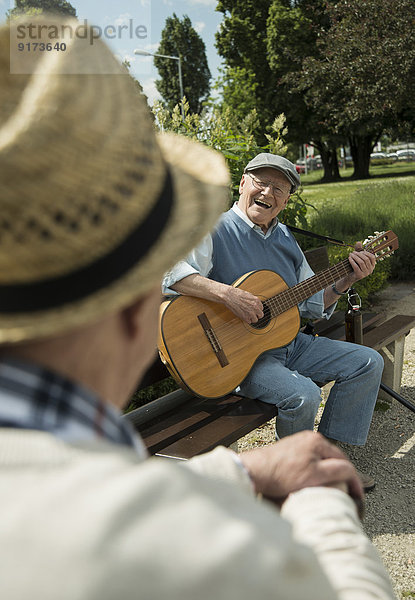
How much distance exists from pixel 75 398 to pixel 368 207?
30.8ft

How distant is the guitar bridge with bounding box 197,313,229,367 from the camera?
2.91 m

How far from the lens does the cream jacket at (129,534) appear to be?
55 centimetres

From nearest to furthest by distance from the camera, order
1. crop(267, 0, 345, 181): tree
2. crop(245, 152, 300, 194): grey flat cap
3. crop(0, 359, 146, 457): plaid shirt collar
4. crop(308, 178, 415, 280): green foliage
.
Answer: crop(0, 359, 146, 457): plaid shirt collar, crop(245, 152, 300, 194): grey flat cap, crop(308, 178, 415, 280): green foliage, crop(267, 0, 345, 181): tree

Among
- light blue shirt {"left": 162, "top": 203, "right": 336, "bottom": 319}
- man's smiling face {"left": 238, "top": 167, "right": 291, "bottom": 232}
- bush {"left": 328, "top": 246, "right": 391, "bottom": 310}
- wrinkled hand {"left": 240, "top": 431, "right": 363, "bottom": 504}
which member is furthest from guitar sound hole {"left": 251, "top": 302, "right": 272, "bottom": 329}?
bush {"left": 328, "top": 246, "right": 391, "bottom": 310}

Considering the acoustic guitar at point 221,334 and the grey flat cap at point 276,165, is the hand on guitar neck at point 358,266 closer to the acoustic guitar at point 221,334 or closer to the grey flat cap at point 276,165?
the acoustic guitar at point 221,334

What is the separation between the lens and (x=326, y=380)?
3.32m

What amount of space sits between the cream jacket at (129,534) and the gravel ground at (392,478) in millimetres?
2214

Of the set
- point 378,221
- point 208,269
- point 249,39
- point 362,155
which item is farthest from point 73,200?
point 362,155

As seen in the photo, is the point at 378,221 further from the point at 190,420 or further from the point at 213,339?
the point at 190,420

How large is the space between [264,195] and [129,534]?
9.55 feet

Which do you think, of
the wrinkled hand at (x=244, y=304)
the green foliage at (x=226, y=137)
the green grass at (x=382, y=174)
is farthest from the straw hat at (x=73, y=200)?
the green grass at (x=382, y=174)

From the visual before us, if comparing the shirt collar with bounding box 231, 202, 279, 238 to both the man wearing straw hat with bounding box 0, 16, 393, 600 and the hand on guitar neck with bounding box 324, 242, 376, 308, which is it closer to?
the hand on guitar neck with bounding box 324, 242, 376, 308

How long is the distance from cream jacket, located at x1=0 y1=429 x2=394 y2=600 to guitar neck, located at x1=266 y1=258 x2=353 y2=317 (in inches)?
98.3

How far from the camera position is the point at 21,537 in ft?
1.85
